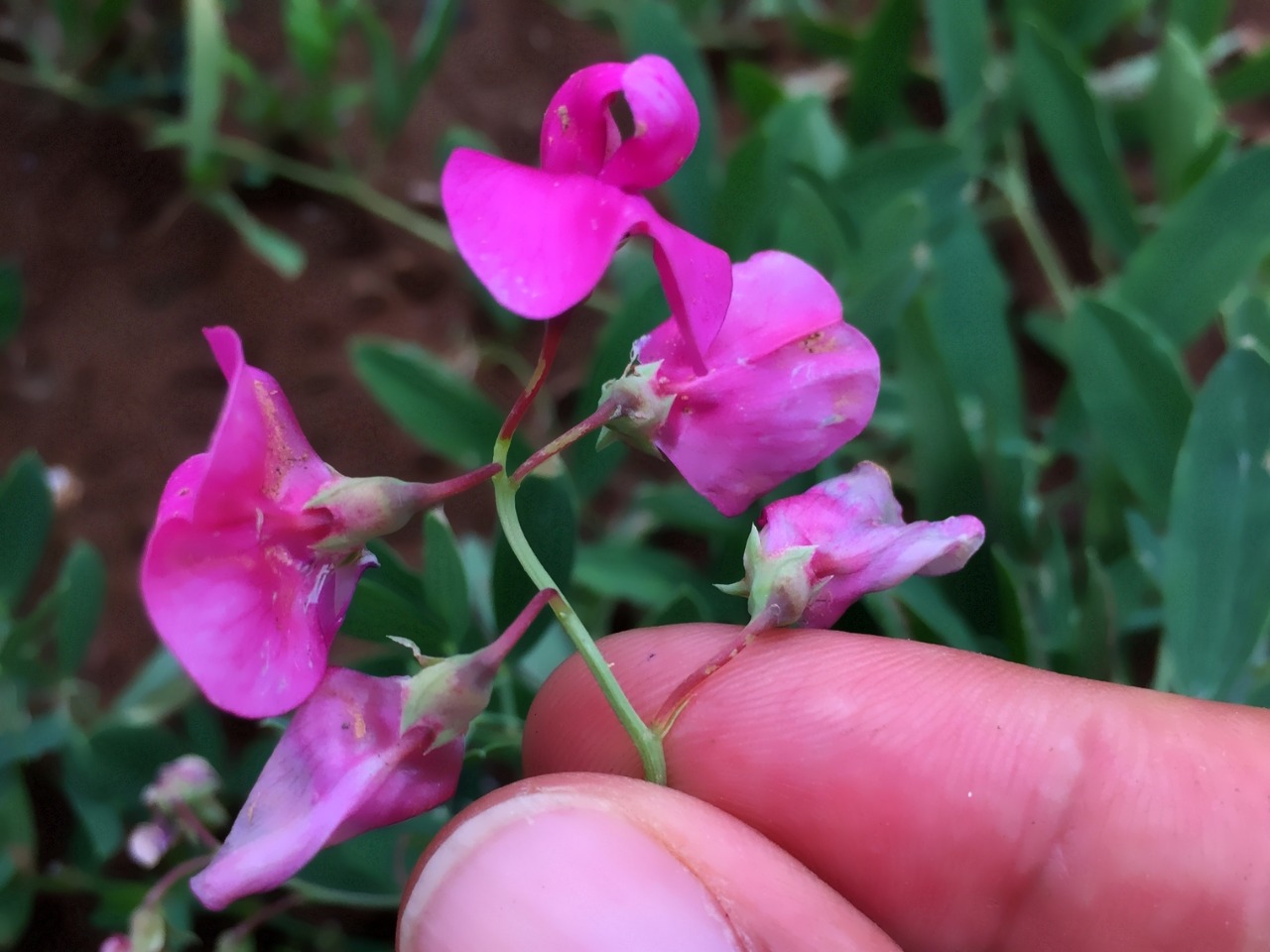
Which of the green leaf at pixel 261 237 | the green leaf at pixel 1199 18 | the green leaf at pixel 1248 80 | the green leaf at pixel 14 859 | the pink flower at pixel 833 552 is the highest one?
the green leaf at pixel 1199 18

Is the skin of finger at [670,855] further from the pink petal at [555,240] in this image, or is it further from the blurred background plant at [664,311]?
the pink petal at [555,240]

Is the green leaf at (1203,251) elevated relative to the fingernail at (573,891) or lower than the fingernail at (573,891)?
elevated

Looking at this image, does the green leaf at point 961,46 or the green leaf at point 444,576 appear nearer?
the green leaf at point 444,576

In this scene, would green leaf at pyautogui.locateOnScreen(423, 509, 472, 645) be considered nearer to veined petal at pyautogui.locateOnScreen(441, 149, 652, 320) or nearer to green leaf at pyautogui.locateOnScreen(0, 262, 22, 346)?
veined petal at pyautogui.locateOnScreen(441, 149, 652, 320)

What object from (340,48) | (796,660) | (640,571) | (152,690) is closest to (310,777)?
(796,660)

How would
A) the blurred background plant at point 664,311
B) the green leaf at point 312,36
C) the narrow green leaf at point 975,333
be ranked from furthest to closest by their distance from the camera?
the green leaf at point 312,36 → the narrow green leaf at point 975,333 → the blurred background plant at point 664,311

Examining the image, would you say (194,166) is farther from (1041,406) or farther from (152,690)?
(1041,406)

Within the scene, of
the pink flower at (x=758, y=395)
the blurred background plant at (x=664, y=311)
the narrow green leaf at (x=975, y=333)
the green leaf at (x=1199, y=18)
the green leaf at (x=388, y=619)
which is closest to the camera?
the pink flower at (x=758, y=395)

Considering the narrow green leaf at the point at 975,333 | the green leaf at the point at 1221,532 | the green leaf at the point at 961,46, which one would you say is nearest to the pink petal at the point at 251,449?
the green leaf at the point at 1221,532
